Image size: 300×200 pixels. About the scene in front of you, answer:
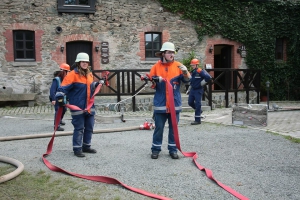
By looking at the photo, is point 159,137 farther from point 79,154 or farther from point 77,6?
point 77,6

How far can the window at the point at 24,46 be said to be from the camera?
1402cm

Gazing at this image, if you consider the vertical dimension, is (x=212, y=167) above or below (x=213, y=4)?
below

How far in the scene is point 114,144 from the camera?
6.60 metres

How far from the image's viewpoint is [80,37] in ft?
47.5

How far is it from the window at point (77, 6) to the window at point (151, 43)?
107 inches

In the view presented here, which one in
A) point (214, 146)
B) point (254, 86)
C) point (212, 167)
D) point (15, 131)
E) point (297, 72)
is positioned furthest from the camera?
point (297, 72)

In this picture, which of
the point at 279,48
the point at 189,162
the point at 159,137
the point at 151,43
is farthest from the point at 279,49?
the point at 189,162

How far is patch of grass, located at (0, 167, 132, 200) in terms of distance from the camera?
3715mm

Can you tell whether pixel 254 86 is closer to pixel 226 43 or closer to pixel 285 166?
pixel 226 43

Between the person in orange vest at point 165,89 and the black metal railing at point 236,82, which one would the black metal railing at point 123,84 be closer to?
the black metal railing at point 236,82

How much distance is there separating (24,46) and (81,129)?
31.8 ft

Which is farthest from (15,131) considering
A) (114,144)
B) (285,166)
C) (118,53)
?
(118,53)

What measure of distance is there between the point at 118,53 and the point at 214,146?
9.48m

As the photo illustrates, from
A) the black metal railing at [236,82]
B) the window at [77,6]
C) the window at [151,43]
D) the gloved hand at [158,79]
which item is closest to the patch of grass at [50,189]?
the gloved hand at [158,79]
